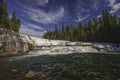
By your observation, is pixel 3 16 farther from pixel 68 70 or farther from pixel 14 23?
pixel 68 70

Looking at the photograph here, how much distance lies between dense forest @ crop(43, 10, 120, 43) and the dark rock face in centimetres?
4900

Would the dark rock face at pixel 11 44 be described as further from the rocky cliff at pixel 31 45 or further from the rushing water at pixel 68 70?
the rushing water at pixel 68 70

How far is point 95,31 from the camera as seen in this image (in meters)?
85.1

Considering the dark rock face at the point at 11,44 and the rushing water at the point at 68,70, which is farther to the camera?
the dark rock face at the point at 11,44

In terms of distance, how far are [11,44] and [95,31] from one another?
59.2 meters

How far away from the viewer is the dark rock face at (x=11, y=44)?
35.2 meters

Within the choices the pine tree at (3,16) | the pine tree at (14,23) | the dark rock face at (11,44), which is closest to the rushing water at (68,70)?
the dark rock face at (11,44)

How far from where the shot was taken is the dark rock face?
35.2 meters

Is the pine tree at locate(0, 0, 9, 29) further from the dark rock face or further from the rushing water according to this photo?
the rushing water

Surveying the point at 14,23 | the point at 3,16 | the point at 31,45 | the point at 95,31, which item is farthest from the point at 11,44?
the point at 95,31

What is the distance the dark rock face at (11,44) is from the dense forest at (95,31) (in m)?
49.0

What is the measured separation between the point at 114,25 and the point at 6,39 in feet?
188

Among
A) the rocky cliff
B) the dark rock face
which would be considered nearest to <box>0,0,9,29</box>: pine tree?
the rocky cliff

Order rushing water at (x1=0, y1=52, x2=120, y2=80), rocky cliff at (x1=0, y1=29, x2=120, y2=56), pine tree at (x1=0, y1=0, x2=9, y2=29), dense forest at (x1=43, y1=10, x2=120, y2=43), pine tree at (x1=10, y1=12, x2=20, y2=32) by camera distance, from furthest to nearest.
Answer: dense forest at (x1=43, y1=10, x2=120, y2=43) < pine tree at (x1=10, y1=12, x2=20, y2=32) < pine tree at (x1=0, y1=0, x2=9, y2=29) < rocky cliff at (x1=0, y1=29, x2=120, y2=56) < rushing water at (x1=0, y1=52, x2=120, y2=80)
